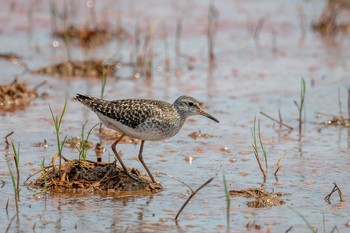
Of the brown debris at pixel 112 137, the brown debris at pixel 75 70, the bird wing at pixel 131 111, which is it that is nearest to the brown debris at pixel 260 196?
the bird wing at pixel 131 111

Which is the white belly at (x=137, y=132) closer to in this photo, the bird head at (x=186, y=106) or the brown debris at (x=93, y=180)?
the brown debris at (x=93, y=180)

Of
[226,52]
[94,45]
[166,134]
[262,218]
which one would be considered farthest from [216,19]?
[262,218]

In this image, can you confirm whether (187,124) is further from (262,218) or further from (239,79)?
(262,218)

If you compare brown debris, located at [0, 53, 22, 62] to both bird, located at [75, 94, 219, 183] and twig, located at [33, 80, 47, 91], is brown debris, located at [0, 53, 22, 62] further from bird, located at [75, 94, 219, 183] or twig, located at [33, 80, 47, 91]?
bird, located at [75, 94, 219, 183]

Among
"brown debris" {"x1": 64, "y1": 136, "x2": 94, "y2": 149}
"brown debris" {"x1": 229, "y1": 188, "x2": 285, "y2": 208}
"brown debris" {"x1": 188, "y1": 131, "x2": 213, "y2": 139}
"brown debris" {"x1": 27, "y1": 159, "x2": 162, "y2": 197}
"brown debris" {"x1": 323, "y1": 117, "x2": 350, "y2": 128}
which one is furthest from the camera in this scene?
"brown debris" {"x1": 323, "y1": 117, "x2": 350, "y2": 128}

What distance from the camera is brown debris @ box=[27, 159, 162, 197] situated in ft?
28.3

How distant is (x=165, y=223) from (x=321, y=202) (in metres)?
1.69

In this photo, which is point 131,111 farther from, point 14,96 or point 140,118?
point 14,96

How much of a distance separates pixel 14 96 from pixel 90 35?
3.86 metres

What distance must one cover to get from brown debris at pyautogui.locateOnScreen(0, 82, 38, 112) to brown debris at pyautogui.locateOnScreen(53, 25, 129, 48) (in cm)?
347

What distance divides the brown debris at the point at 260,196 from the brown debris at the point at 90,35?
7494 mm

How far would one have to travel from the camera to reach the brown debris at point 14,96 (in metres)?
11.9

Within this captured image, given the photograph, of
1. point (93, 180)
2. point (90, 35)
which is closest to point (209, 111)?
point (93, 180)

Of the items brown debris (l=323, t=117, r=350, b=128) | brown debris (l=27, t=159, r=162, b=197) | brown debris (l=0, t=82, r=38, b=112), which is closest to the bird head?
brown debris (l=27, t=159, r=162, b=197)
